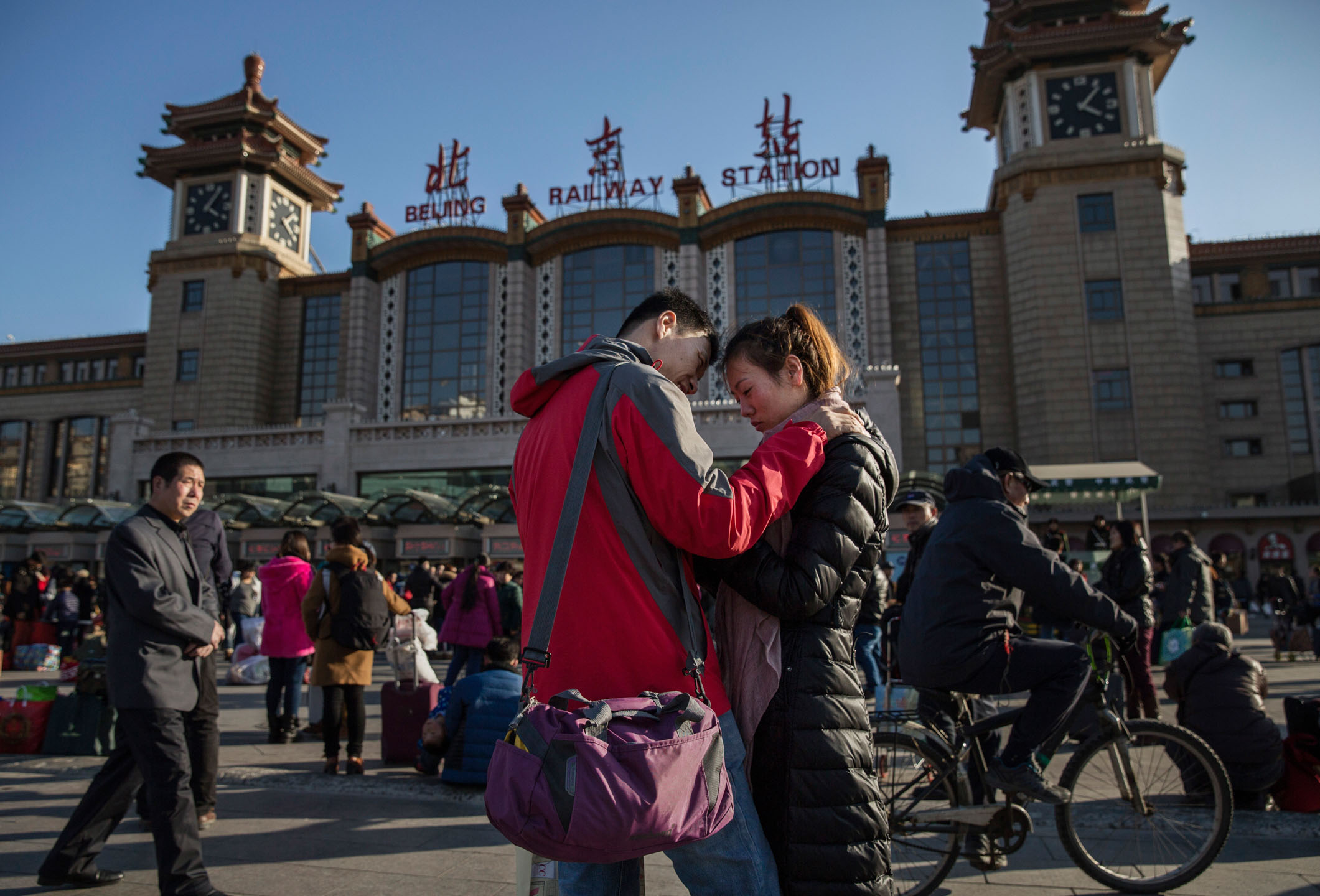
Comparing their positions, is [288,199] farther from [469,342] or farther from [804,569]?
[804,569]

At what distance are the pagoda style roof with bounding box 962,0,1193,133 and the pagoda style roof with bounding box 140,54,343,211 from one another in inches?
1369

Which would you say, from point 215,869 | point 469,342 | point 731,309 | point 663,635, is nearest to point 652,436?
point 663,635

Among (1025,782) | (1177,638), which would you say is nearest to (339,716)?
(1025,782)

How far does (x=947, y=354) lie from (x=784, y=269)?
7.96 m

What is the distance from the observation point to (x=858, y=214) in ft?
118

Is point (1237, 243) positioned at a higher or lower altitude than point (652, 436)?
higher

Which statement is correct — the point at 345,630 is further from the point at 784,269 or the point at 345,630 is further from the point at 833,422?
the point at 784,269

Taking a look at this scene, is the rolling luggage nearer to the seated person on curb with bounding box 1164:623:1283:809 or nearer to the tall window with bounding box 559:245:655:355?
the seated person on curb with bounding box 1164:623:1283:809

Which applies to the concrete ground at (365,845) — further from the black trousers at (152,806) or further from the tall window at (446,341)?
the tall window at (446,341)

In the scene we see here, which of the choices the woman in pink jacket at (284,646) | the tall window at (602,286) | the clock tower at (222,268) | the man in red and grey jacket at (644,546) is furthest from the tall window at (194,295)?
the man in red and grey jacket at (644,546)

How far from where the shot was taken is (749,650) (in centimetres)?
214

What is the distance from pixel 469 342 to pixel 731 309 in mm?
12385

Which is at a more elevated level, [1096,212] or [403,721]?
[1096,212]

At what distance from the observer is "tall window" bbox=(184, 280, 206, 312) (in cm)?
4159
